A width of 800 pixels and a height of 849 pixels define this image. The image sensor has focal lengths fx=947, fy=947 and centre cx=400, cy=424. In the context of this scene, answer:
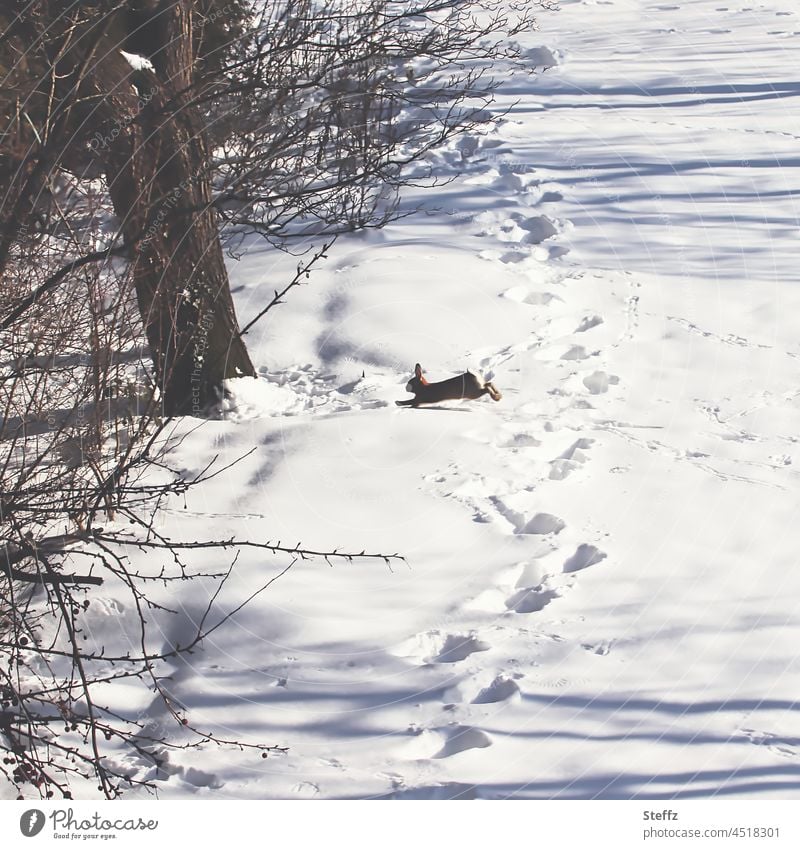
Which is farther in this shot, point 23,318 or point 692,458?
point 692,458

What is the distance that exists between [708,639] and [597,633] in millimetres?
456

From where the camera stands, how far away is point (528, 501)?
4973 millimetres

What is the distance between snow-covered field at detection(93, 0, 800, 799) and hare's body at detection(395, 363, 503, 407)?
12 centimetres

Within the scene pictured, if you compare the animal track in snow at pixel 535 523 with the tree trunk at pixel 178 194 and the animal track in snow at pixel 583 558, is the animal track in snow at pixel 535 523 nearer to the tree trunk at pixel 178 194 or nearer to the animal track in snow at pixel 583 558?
the animal track in snow at pixel 583 558

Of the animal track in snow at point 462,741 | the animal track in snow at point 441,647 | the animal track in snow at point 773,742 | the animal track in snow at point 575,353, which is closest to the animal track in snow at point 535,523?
the animal track in snow at point 441,647

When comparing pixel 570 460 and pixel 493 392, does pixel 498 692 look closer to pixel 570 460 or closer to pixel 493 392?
pixel 570 460

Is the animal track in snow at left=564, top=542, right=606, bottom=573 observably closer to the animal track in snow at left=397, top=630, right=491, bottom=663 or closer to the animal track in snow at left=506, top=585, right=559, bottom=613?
the animal track in snow at left=506, top=585, right=559, bottom=613

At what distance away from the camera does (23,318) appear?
376 cm

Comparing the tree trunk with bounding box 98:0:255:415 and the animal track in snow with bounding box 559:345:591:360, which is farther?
Answer: the animal track in snow with bounding box 559:345:591:360

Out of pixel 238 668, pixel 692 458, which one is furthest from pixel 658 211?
pixel 238 668

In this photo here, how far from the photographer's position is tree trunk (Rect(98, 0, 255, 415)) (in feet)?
17.1

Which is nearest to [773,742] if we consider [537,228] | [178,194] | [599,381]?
[599,381]

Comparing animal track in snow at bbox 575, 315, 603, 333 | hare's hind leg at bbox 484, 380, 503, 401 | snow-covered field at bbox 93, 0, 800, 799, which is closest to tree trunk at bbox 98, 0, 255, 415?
snow-covered field at bbox 93, 0, 800, 799

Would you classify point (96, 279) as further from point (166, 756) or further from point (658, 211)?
point (658, 211)
